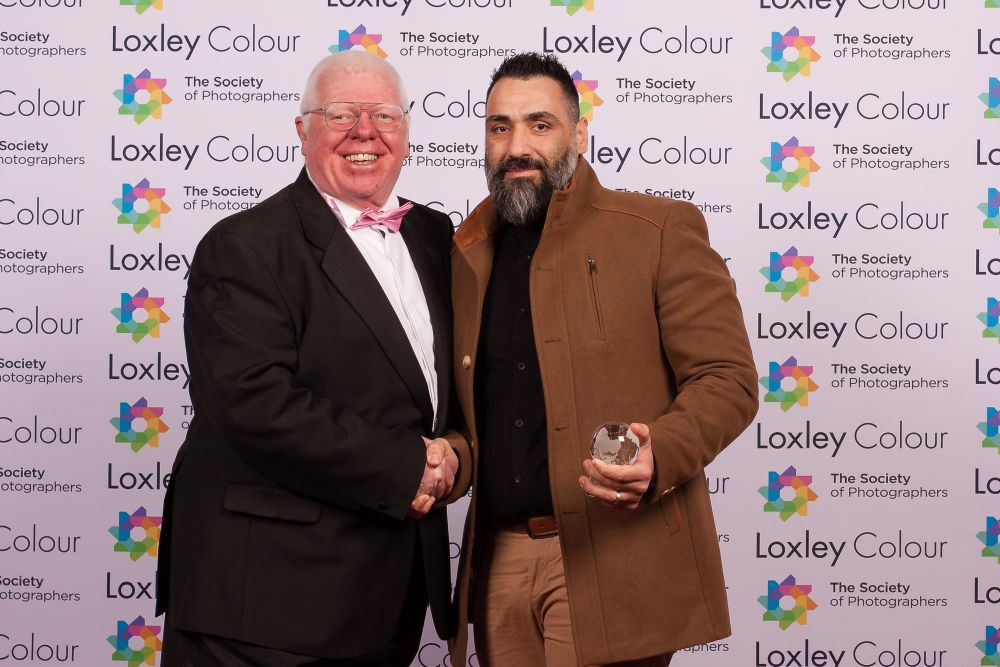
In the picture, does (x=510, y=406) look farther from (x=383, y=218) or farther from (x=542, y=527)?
(x=383, y=218)

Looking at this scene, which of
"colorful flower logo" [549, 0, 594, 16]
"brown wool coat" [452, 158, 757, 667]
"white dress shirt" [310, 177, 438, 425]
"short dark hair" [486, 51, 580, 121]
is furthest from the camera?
"colorful flower logo" [549, 0, 594, 16]

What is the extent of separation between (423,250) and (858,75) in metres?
2.24

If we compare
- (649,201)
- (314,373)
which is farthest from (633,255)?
(314,373)

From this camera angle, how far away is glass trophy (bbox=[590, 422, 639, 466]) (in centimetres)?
220

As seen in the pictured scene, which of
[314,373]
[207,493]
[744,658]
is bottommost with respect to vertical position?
[744,658]

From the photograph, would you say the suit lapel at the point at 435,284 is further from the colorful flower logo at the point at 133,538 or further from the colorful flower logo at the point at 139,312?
the colorful flower logo at the point at 133,538

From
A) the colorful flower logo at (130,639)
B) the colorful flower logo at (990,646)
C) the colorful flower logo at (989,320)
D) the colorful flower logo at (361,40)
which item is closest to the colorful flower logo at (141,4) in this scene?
the colorful flower logo at (361,40)

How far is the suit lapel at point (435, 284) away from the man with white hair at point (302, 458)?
1 centimetres

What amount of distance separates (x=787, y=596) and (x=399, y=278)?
7.75 ft

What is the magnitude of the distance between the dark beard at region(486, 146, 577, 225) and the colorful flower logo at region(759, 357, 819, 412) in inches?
70.2

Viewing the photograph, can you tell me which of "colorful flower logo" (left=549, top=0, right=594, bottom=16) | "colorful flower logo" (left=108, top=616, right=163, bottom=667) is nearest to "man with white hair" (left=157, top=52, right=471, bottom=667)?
"colorful flower logo" (left=108, top=616, right=163, bottom=667)

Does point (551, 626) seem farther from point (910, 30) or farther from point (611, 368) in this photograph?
point (910, 30)

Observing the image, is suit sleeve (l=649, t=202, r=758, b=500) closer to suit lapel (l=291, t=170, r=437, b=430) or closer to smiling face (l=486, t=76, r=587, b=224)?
smiling face (l=486, t=76, r=587, b=224)

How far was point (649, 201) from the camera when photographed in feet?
8.59
